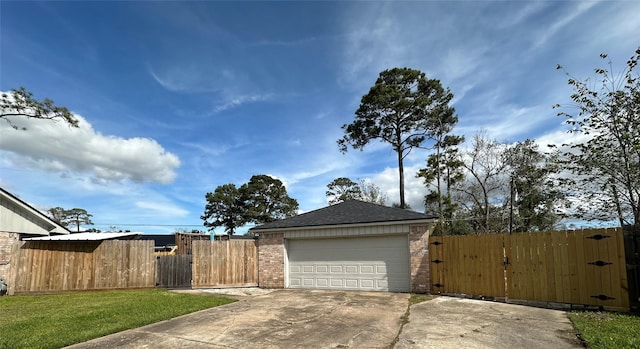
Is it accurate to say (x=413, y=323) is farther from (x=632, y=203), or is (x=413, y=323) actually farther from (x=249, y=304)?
(x=632, y=203)

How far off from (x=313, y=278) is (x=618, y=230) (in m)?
8.78

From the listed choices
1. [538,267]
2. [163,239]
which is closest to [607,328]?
[538,267]

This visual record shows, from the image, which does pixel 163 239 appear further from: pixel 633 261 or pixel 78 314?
pixel 633 261

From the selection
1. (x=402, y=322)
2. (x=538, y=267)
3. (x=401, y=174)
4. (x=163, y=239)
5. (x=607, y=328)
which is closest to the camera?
(x=607, y=328)

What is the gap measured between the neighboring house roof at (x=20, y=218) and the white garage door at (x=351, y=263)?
11090 millimetres

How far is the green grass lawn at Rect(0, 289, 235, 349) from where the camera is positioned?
19.2 feet

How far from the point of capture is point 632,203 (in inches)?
335

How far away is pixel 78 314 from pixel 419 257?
29.8ft

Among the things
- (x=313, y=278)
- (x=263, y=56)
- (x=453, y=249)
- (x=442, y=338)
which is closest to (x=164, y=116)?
(x=263, y=56)

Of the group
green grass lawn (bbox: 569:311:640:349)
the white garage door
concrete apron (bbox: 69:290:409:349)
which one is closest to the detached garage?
the white garage door

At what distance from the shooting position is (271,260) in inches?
518

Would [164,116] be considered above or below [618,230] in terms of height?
above

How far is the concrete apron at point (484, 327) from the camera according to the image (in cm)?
523

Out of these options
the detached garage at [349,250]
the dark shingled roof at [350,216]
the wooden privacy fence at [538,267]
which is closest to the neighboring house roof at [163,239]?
the detached garage at [349,250]
